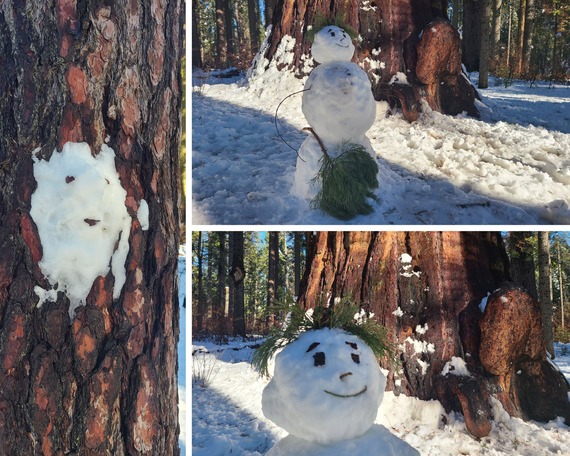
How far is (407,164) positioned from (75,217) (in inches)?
86.9

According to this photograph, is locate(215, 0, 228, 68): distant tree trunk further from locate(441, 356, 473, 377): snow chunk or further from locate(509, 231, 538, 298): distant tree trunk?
locate(441, 356, 473, 377): snow chunk

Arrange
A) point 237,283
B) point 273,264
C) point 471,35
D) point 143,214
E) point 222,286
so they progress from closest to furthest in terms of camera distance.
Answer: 1. point 143,214
2. point 471,35
3. point 237,283
4. point 273,264
5. point 222,286

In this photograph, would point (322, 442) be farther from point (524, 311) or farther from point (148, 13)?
point (524, 311)

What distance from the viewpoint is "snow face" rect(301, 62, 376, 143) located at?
2.36 m

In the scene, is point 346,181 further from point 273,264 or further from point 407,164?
point 273,264

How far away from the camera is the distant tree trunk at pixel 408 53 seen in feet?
12.3

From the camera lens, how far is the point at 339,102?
Result: 7.73 ft

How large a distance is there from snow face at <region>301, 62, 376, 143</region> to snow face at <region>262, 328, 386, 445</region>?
1.04m

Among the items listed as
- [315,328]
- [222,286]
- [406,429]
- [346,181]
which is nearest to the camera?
[315,328]

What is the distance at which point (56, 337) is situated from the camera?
1300 millimetres

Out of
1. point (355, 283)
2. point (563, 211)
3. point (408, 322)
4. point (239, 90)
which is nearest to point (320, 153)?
point (355, 283)

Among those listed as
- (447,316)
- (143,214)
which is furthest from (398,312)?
(143,214)

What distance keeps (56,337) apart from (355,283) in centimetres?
190

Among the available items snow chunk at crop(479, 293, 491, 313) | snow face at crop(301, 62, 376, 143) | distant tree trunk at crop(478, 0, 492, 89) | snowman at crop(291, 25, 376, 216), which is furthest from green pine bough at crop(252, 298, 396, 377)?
distant tree trunk at crop(478, 0, 492, 89)
